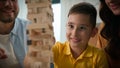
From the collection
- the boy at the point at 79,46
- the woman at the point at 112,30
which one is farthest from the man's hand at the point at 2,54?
the woman at the point at 112,30

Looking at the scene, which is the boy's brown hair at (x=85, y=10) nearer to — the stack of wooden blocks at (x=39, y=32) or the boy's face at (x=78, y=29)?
the boy's face at (x=78, y=29)

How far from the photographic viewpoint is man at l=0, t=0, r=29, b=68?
1.31ft

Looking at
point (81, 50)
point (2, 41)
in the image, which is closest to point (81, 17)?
point (81, 50)

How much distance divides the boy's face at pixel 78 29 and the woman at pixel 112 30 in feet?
0.27

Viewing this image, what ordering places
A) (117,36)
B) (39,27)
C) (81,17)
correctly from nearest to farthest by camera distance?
(39,27), (81,17), (117,36)

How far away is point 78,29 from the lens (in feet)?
1.70

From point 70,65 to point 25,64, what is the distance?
147mm

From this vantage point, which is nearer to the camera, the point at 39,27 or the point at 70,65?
the point at 39,27

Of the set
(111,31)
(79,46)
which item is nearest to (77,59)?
(79,46)

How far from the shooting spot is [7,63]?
0.42 m

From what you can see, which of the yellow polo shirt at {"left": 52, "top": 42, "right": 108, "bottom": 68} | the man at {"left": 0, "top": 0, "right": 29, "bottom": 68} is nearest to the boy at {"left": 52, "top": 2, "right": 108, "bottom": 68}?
the yellow polo shirt at {"left": 52, "top": 42, "right": 108, "bottom": 68}

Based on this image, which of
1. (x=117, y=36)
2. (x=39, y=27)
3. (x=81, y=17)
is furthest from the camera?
(x=117, y=36)

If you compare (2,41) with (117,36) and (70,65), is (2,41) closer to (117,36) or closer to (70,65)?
(70,65)

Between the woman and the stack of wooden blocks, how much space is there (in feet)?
0.75
